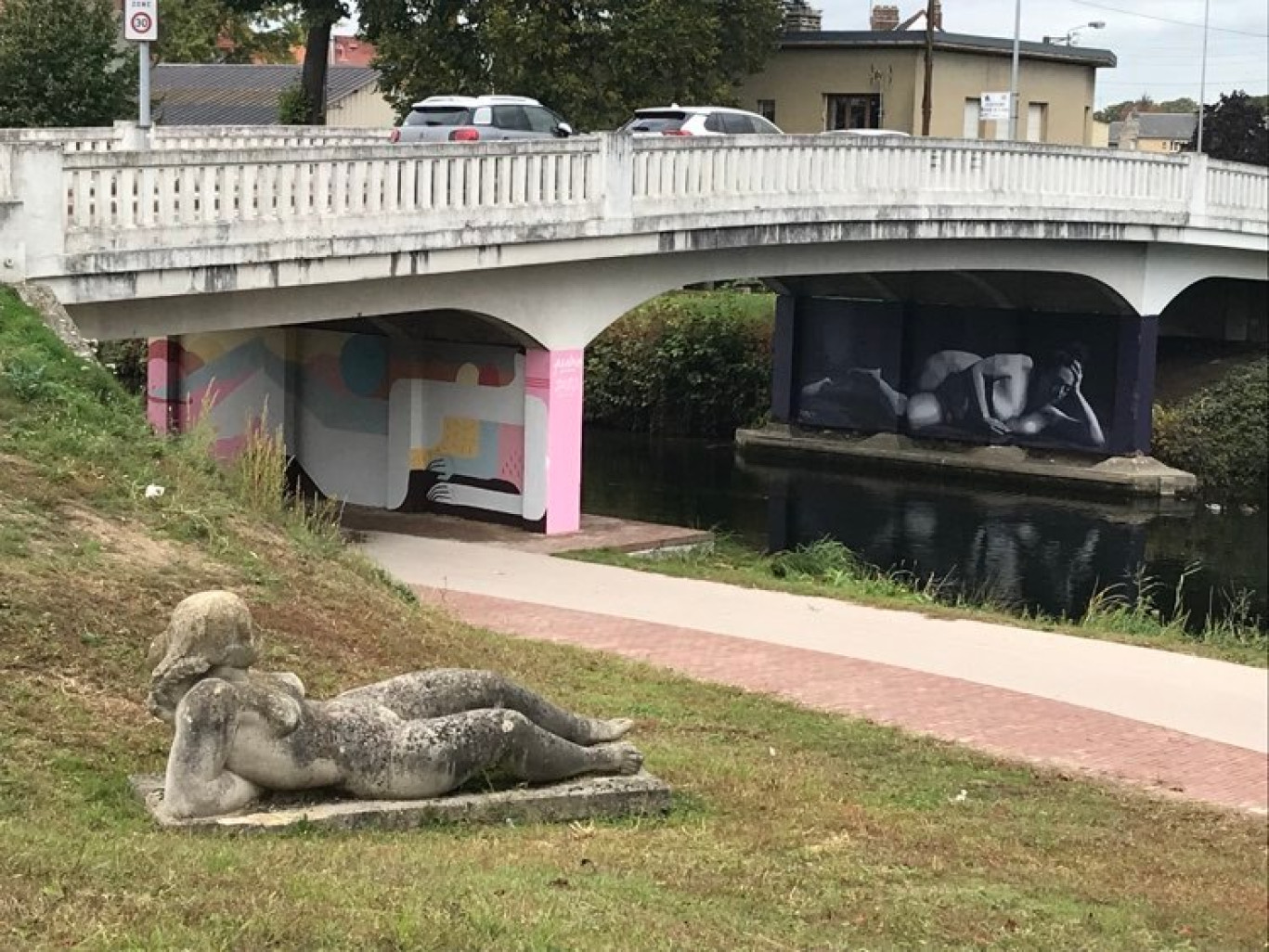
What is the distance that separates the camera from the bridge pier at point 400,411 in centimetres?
2136

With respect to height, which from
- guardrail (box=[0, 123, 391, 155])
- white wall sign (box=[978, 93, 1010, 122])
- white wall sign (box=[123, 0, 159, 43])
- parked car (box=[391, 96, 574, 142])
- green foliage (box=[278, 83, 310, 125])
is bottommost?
guardrail (box=[0, 123, 391, 155])

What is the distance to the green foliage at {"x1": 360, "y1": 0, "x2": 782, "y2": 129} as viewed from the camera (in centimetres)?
3791

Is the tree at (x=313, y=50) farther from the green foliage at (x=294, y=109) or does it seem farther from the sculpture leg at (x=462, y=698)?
the sculpture leg at (x=462, y=698)

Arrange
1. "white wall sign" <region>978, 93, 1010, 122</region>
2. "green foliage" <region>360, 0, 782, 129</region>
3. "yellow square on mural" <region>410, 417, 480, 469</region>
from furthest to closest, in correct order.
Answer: "white wall sign" <region>978, 93, 1010, 122</region> → "green foliage" <region>360, 0, 782, 129</region> → "yellow square on mural" <region>410, 417, 480, 469</region>

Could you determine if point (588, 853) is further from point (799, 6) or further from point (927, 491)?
point (799, 6)

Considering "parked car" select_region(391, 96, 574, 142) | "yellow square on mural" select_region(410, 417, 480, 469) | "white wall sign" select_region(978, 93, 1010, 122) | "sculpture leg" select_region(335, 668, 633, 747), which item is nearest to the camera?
"sculpture leg" select_region(335, 668, 633, 747)

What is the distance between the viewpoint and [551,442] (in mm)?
21250

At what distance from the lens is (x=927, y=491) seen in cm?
3272

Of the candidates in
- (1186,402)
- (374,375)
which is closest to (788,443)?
(1186,402)

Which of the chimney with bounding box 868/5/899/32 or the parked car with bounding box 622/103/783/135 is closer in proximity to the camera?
the parked car with bounding box 622/103/783/135

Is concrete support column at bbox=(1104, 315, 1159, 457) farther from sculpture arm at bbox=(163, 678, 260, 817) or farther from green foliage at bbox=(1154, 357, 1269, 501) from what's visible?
sculpture arm at bbox=(163, 678, 260, 817)

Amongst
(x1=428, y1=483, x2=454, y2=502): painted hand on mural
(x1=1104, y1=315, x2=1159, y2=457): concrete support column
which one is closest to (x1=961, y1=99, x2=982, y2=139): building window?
(x1=1104, y1=315, x2=1159, y2=457): concrete support column

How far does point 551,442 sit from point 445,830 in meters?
13.9

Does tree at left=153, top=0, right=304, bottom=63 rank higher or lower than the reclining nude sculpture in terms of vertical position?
higher
